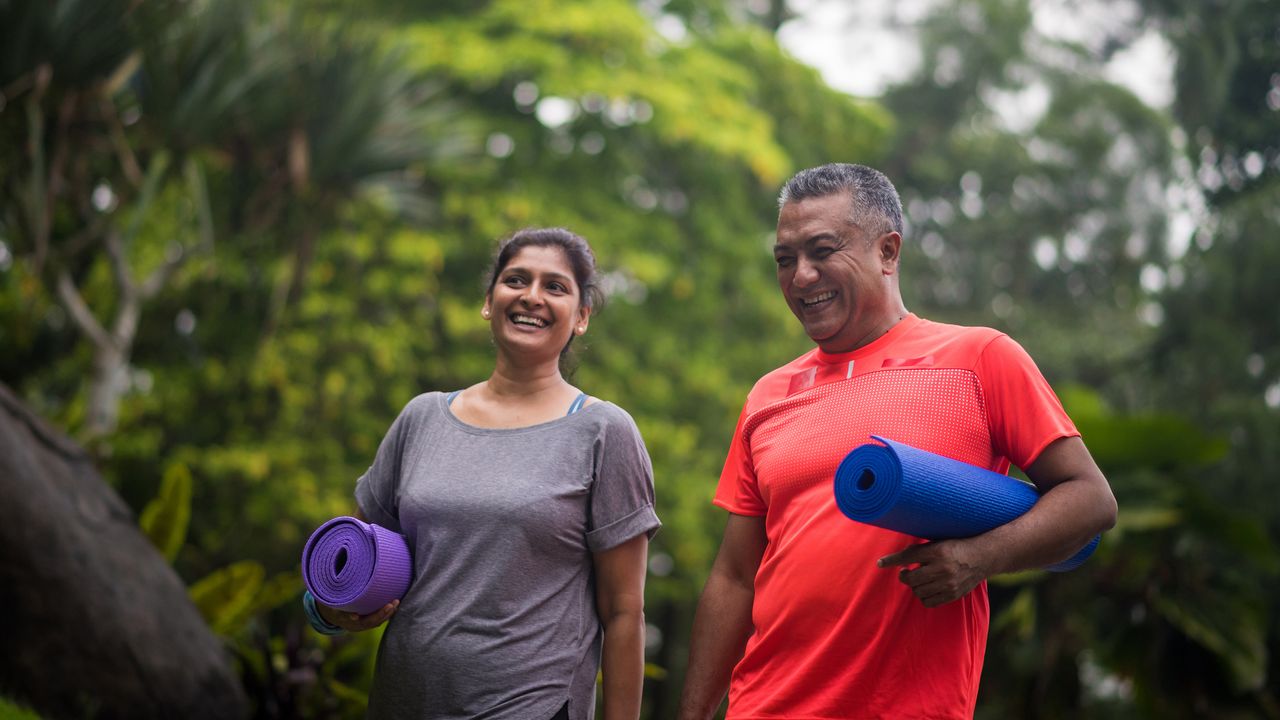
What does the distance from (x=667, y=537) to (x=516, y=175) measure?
3.75 m

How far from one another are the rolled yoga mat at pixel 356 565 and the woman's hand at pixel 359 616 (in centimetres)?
2

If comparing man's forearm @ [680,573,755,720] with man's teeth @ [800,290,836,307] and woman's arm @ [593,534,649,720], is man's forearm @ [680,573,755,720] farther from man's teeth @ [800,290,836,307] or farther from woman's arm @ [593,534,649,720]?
man's teeth @ [800,290,836,307]

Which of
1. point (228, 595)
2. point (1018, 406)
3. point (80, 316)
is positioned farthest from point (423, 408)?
point (80, 316)

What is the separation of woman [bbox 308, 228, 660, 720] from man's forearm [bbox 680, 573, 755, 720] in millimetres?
124

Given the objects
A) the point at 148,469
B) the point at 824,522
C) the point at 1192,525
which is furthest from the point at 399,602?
the point at 1192,525

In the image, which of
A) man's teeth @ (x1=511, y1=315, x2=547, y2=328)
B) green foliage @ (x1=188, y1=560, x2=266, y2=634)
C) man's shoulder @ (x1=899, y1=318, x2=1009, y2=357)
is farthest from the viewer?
green foliage @ (x1=188, y1=560, x2=266, y2=634)

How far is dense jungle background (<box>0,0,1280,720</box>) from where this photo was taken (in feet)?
23.8

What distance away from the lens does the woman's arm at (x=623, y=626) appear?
8.31 ft

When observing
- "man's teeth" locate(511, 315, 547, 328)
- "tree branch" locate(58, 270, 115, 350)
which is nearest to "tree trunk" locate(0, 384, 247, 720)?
"man's teeth" locate(511, 315, 547, 328)

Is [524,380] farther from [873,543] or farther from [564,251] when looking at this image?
[873,543]

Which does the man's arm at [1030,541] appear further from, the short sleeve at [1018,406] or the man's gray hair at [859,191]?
the man's gray hair at [859,191]

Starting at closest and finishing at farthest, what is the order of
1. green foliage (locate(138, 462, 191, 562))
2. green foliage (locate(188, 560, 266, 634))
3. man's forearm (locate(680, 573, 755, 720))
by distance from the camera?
man's forearm (locate(680, 573, 755, 720))
green foliage (locate(188, 560, 266, 634))
green foliage (locate(138, 462, 191, 562))

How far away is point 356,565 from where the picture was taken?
2.42 m

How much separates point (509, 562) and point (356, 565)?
30cm
